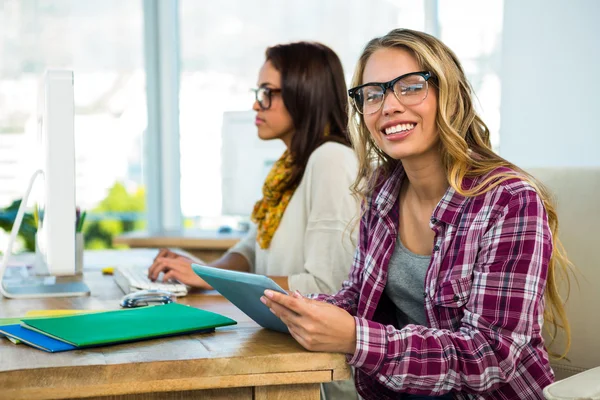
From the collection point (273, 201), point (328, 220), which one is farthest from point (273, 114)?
point (328, 220)

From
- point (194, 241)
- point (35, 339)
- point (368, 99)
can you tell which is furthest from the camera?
point (194, 241)

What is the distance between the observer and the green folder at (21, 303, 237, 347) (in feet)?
3.75

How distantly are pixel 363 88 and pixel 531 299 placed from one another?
55 cm

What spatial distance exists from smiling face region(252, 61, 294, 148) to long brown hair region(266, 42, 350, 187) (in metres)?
0.02

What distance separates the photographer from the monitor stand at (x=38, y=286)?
5.84 feet

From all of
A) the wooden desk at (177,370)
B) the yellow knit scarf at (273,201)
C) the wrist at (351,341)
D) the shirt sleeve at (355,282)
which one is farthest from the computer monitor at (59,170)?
the yellow knit scarf at (273,201)

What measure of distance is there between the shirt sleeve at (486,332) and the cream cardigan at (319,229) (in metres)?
0.58

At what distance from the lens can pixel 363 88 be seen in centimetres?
150

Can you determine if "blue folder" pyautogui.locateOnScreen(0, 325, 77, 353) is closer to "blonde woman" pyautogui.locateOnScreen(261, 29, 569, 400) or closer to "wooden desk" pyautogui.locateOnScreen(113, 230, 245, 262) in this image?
"blonde woman" pyautogui.locateOnScreen(261, 29, 569, 400)

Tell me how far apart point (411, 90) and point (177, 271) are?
30.4 inches

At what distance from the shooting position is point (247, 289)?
120cm

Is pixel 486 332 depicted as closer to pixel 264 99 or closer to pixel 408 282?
pixel 408 282

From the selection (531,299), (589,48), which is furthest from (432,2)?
(531,299)

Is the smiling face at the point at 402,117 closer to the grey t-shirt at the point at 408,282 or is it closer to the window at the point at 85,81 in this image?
the grey t-shirt at the point at 408,282
